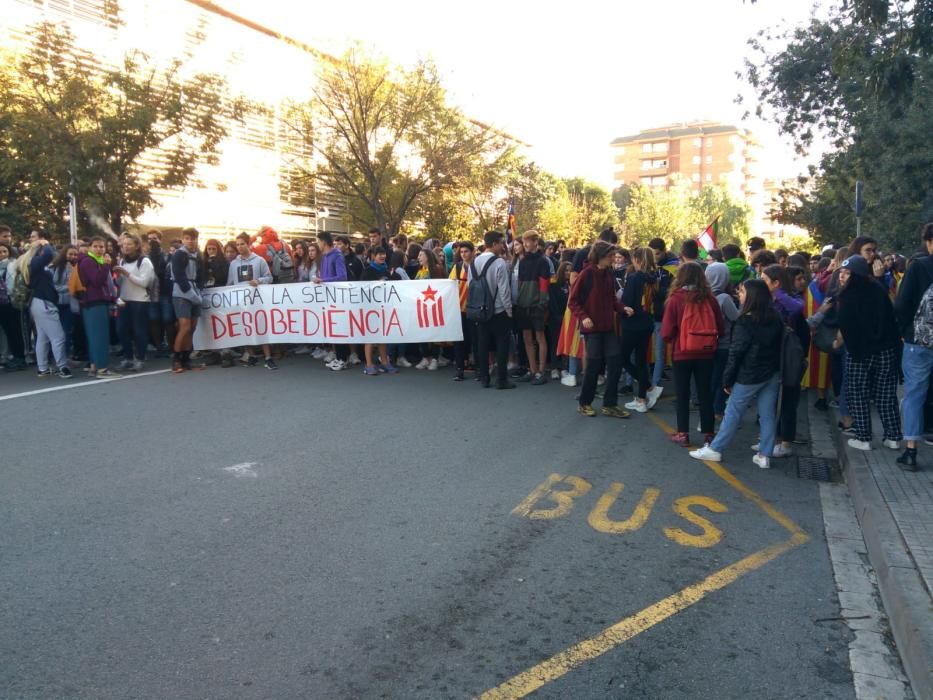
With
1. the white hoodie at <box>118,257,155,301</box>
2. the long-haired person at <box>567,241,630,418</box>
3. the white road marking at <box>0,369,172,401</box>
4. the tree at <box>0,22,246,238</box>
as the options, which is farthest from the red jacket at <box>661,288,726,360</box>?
the tree at <box>0,22,246,238</box>

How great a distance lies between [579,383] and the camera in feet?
33.8

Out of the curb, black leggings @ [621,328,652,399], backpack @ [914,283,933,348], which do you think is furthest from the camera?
black leggings @ [621,328,652,399]

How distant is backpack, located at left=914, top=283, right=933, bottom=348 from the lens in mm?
5930

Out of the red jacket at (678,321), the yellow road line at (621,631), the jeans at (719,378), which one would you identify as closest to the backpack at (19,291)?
the red jacket at (678,321)

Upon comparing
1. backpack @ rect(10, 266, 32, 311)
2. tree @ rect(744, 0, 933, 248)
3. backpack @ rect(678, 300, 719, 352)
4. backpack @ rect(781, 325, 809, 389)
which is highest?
tree @ rect(744, 0, 933, 248)

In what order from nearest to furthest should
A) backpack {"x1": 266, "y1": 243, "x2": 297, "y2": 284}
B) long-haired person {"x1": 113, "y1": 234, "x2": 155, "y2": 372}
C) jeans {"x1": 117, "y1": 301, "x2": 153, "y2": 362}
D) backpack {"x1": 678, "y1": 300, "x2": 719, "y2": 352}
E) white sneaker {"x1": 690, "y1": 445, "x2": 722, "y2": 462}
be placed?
white sneaker {"x1": 690, "y1": 445, "x2": 722, "y2": 462}
backpack {"x1": 678, "y1": 300, "x2": 719, "y2": 352}
long-haired person {"x1": 113, "y1": 234, "x2": 155, "y2": 372}
jeans {"x1": 117, "y1": 301, "x2": 153, "y2": 362}
backpack {"x1": 266, "y1": 243, "x2": 297, "y2": 284}

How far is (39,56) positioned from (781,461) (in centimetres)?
1590

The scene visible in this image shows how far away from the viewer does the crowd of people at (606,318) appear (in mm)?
6328

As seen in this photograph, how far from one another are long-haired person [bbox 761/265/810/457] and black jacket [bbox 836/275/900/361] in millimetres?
386

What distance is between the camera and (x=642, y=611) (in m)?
3.77

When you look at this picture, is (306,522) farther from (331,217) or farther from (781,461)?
(331,217)

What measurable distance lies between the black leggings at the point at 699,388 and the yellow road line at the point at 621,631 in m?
2.32

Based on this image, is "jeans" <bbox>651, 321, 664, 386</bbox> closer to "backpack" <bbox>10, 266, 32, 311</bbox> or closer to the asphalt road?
the asphalt road

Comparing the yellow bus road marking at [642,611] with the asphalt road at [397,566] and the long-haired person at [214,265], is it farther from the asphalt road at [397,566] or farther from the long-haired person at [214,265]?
the long-haired person at [214,265]
